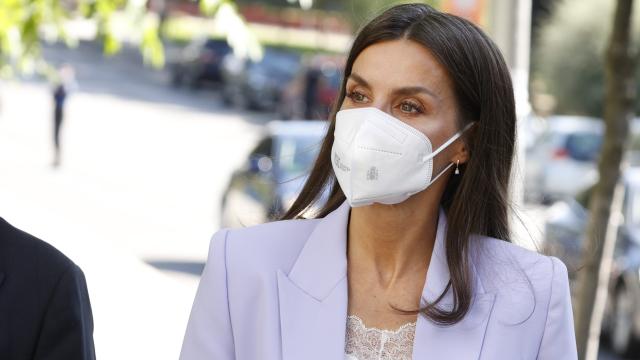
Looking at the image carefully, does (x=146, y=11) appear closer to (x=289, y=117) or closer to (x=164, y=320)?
(x=164, y=320)

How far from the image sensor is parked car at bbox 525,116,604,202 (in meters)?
24.7

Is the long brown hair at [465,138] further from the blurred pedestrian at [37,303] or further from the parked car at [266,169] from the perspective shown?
the parked car at [266,169]

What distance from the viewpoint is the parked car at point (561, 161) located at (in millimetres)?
24739

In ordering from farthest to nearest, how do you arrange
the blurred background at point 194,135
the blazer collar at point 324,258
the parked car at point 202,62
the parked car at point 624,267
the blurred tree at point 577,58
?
the parked car at point 202,62, the blurred tree at point 577,58, the parked car at point 624,267, the blurred background at point 194,135, the blazer collar at point 324,258

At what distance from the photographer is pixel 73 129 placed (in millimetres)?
32281

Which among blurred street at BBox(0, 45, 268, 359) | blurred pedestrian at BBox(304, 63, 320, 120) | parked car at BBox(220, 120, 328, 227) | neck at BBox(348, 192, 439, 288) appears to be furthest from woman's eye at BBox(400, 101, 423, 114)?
blurred pedestrian at BBox(304, 63, 320, 120)

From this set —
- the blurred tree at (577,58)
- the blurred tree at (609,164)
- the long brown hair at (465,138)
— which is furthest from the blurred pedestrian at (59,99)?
the long brown hair at (465,138)

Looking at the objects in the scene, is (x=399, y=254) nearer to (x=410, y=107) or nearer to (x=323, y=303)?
(x=323, y=303)

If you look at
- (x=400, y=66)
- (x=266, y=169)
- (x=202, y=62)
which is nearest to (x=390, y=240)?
(x=400, y=66)

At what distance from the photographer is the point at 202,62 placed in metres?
43.1

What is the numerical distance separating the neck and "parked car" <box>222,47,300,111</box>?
1356 inches

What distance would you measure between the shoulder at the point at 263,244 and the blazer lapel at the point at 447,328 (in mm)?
310

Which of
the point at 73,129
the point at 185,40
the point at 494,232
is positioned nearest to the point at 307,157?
the point at 494,232

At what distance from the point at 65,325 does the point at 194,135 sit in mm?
30682
